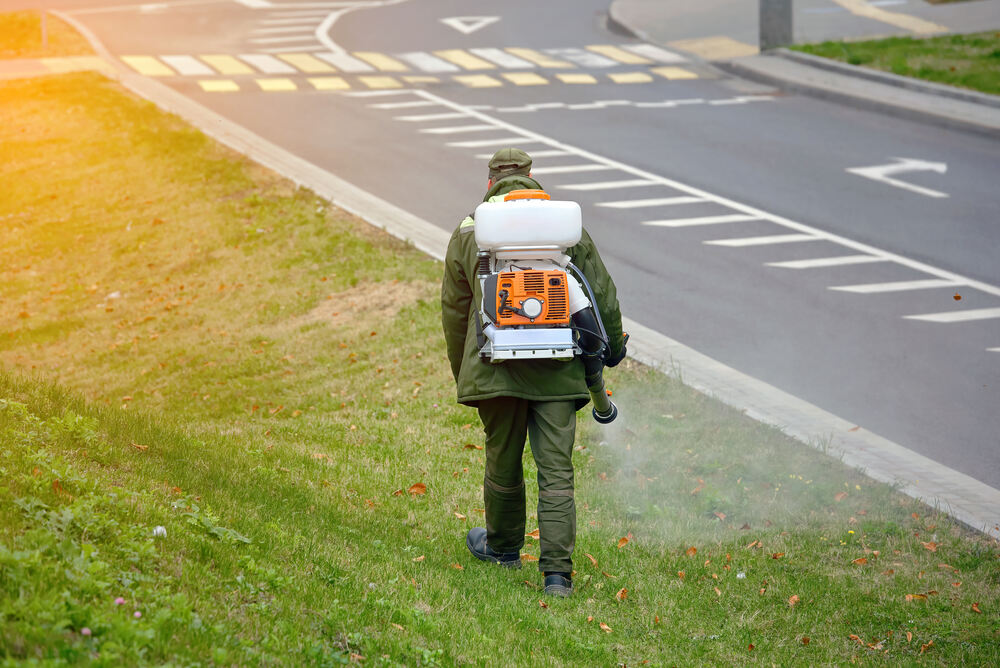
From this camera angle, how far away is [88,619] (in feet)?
12.2

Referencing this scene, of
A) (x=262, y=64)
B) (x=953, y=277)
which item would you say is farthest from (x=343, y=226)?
(x=262, y=64)

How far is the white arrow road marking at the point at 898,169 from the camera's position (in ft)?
49.0

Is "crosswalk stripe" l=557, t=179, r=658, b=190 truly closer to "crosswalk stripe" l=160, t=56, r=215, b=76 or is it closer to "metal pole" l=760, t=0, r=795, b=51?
"metal pole" l=760, t=0, r=795, b=51

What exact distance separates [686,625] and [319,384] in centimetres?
505

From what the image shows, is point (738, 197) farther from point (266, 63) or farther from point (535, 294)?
point (266, 63)

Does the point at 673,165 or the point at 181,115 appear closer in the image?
the point at 673,165

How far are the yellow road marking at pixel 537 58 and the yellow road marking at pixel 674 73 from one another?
2024 mm

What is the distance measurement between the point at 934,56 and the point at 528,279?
19162 millimetres

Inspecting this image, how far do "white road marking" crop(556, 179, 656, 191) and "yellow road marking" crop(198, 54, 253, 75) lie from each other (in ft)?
37.2

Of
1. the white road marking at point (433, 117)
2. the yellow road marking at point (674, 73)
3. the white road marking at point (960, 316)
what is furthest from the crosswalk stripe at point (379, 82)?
the white road marking at point (960, 316)

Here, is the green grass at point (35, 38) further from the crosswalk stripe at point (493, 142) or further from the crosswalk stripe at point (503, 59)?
the crosswalk stripe at point (493, 142)

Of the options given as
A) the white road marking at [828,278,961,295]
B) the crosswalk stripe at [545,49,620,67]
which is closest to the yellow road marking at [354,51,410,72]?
the crosswalk stripe at [545,49,620,67]

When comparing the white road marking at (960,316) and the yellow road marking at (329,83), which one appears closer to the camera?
the white road marking at (960,316)

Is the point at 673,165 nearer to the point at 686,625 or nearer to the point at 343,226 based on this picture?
the point at 343,226
